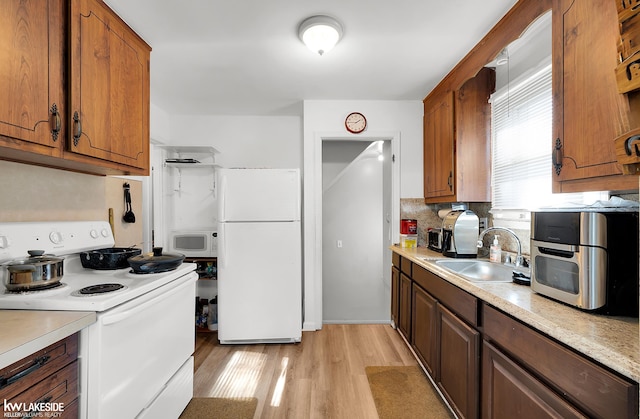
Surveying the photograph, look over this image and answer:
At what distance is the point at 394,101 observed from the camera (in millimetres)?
3004

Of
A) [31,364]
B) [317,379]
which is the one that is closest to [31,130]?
[31,364]

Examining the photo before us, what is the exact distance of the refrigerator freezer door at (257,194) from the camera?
263cm

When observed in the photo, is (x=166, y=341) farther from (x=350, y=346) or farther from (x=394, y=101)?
(x=394, y=101)

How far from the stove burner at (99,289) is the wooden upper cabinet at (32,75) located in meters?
0.61

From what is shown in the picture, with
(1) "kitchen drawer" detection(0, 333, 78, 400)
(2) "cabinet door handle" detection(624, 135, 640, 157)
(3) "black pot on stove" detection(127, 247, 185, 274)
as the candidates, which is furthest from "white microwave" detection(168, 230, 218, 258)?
(2) "cabinet door handle" detection(624, 135, 640, 157)

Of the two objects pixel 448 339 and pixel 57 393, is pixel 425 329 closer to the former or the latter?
pixel 448 339

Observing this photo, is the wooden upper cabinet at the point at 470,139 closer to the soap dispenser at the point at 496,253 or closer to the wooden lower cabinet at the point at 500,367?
the soap dispenser at the point at 496,253

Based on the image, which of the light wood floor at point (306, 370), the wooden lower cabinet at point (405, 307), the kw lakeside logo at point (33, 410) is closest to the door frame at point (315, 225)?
the light wood floor at point (306, 370)

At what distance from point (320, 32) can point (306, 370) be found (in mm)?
2440

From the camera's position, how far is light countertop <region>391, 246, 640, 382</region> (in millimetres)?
769

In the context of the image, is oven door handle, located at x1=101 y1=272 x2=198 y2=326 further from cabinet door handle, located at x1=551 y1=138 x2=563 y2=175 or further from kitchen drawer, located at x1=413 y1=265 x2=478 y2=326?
cabinet door handle, located at x1=551 y1=138 x2=563 y2=175

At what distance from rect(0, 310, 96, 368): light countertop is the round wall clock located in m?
2.56

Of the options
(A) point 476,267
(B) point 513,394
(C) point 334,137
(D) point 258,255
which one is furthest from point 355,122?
(B) point 513,394

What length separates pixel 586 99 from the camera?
1.15m
